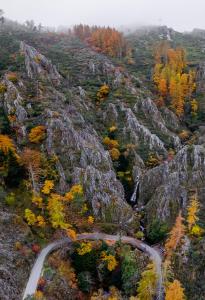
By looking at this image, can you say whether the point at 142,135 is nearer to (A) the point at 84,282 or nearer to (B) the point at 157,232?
(B) the point at 157,232

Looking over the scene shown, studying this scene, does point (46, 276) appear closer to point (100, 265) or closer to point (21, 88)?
point (100, 265)

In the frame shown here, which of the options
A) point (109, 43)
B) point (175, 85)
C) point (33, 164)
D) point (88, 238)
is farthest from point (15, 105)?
point (109, 43)

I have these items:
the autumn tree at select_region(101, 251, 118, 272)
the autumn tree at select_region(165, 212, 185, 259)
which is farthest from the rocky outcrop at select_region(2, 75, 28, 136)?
the autumn tree at select_region(165, 212, 185, 259)

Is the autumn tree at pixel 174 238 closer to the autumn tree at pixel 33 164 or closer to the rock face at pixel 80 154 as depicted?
the rock face at pixel 80 154

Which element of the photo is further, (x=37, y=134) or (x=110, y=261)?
(x=37, y=134)

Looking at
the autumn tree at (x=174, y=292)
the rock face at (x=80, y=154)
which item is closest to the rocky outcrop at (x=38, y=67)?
the rock face at (x=80, y=154)

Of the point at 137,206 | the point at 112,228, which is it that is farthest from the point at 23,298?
the point at 137,206

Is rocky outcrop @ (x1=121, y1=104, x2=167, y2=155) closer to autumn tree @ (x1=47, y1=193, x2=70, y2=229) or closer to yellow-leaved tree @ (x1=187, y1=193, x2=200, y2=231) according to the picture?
yellow-leaved tree @ (x1=187, y1=193, x2=200, y2=231)
